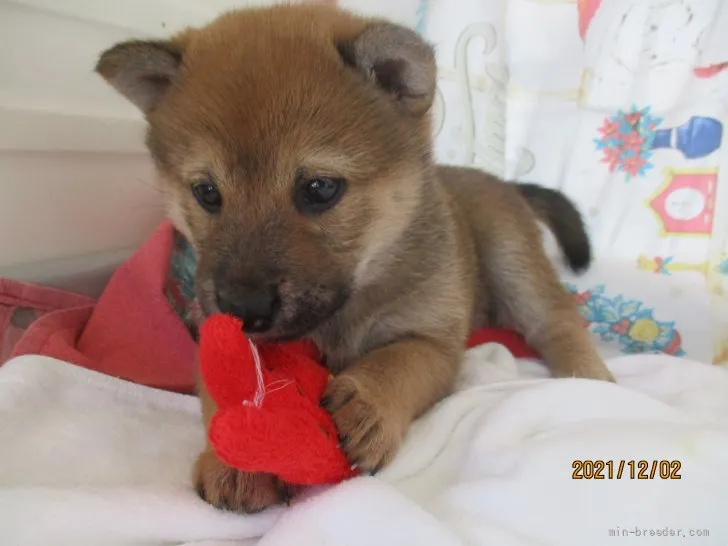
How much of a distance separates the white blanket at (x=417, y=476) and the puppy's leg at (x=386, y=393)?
54mm

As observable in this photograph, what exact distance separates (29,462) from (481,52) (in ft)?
7.74

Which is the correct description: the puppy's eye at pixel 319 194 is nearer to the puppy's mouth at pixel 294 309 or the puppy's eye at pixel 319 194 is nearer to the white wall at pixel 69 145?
the puppy's mouth at pixel 294 309

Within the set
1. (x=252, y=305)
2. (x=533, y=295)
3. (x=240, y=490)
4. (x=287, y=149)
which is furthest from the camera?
(x=533, y=295)

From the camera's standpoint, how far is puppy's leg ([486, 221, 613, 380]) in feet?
6.96

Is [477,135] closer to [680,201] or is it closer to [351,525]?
[680,201]

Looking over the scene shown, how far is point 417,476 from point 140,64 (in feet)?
3.83

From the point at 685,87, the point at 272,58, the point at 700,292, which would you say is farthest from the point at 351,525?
the point at 685,87

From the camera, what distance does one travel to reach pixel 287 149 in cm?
138

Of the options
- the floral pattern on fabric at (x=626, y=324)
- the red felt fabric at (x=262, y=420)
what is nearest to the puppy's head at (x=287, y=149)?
the red felt fabric at (x=262, y=420)

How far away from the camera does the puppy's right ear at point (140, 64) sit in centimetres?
159

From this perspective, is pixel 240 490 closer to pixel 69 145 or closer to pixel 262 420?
pixel 262 420

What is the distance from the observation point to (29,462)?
48.8 inches

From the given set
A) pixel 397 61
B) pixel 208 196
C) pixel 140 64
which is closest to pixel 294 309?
pixel 208 196

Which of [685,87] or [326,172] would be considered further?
[685,87]
